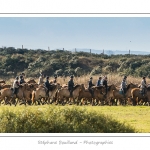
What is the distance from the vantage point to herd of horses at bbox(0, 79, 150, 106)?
2923cm

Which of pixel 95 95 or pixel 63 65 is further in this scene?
pixel 63 65

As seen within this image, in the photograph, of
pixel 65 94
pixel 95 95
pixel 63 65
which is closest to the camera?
pixel 65 94

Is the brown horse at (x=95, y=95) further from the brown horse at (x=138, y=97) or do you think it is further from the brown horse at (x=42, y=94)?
the brown horse at (x=138, y=97)

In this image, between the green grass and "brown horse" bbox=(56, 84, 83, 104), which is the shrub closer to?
the green grass

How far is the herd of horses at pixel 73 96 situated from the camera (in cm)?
2923

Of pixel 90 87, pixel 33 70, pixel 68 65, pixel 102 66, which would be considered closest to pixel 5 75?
pixel 33 70

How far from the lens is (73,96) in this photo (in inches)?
1177

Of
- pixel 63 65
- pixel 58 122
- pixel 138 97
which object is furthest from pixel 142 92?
pixel 63 65

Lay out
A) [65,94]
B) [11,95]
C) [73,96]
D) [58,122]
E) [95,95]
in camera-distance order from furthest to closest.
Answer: [95,95]
[73,96]
[65,94]
[11,95]
[58,122]

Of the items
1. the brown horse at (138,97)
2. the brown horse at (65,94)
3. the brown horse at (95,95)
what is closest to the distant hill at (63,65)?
the brown horse at (138,97)

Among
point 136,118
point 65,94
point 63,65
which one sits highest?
point 63,65

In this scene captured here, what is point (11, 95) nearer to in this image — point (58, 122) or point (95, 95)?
point (95, 95)
